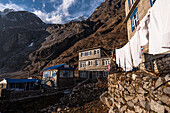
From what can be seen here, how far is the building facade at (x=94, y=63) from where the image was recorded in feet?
95.7

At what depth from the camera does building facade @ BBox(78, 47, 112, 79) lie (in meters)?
29.2

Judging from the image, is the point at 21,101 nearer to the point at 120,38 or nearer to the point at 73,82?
the point at 73,82

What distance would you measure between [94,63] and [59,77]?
12.3 meters

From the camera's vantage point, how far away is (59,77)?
22.3 metres

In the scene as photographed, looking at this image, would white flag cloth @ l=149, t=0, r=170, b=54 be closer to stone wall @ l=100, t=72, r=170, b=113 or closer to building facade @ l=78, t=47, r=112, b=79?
stone wall @ l=100, t=72, r=170, b=113

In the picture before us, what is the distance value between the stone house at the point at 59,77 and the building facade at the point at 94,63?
4.56m

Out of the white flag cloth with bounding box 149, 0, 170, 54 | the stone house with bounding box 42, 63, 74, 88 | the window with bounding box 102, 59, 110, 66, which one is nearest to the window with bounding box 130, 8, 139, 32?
the white flag cloth with bounding box 149, 0, 170, 54

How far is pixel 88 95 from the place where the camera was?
44.3 feet

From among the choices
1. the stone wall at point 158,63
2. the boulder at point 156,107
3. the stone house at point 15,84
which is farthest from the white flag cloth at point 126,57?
the stone house at point 15,84

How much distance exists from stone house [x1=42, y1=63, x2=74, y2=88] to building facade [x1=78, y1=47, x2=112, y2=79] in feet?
15.0

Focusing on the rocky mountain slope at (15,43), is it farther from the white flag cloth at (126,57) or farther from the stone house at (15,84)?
the white flag cloth at (126,57)

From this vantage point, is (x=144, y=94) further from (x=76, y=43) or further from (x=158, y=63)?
(x=76, y=43)

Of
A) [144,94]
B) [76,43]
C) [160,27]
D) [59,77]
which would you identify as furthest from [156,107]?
[76,43]

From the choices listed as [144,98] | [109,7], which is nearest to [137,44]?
[144,98]
